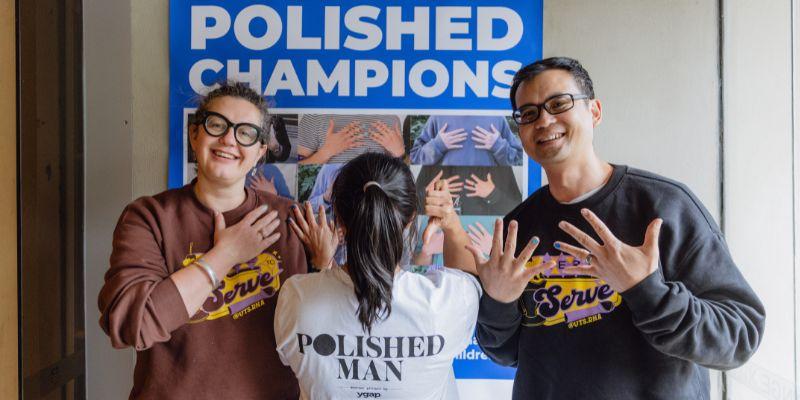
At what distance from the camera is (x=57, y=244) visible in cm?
186

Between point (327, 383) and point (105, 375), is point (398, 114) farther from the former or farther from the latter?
point (105, 375)

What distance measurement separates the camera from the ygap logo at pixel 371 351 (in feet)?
3.63

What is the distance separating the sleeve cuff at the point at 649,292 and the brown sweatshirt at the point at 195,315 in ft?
3.29

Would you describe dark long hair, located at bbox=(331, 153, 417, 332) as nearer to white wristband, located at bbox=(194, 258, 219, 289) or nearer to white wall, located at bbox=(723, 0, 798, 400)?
white wristband, located at bbox=(194, 258, 219, 289)

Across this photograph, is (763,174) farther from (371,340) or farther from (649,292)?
(371,340)

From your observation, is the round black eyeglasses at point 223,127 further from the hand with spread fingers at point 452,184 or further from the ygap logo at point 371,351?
the hand with spread fingers at point 452,184

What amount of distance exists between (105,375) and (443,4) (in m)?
2.08

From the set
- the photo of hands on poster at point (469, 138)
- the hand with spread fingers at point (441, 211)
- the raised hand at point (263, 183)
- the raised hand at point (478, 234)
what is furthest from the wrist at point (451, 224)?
the raised hand at point (263, 183)

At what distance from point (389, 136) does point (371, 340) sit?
0.97 metres

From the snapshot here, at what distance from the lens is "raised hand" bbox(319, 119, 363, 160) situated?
1.88 m

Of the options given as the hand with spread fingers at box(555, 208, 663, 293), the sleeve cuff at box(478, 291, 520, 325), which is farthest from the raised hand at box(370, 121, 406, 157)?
the hand with spread fingers at box(555, 208, 663, 293)

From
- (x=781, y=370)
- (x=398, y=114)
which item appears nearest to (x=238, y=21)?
(x=398, y=114)

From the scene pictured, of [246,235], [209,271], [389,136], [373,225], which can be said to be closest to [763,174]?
[389,136]

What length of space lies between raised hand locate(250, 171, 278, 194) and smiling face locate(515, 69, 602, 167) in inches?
41.0
